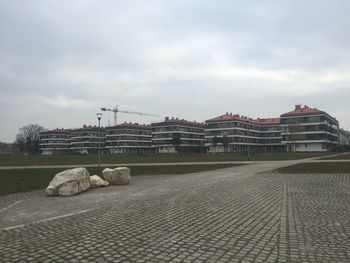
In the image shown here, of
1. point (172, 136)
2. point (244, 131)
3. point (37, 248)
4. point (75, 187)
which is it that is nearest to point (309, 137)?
point (244, 131)

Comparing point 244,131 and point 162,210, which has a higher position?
point 244,131

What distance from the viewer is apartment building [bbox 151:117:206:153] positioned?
515ft

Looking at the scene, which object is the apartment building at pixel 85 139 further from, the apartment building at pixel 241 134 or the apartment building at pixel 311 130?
the apartment building at pixel 311 130

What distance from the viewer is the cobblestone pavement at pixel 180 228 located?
6.50 metres

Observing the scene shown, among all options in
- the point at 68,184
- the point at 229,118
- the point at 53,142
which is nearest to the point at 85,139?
the point at 53,142

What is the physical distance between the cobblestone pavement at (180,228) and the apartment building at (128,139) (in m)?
156

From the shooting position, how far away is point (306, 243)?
23.4 feet

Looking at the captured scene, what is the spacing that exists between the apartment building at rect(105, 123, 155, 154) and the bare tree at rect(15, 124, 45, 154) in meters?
31.9

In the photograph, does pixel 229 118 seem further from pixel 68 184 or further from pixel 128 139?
pixel 68 184

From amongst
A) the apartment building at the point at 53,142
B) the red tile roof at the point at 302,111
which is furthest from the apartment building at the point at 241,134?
the apartment building at the point at 53,142

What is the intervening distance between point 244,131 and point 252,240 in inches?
5512

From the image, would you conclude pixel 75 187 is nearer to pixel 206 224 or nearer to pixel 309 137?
pixel 206 224

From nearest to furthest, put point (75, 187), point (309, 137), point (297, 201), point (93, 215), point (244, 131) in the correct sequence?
point (93, 215) → point (297, 201) → point (75, 187) → point (309, 137) → point (244, 131)

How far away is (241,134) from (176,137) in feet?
89.7
